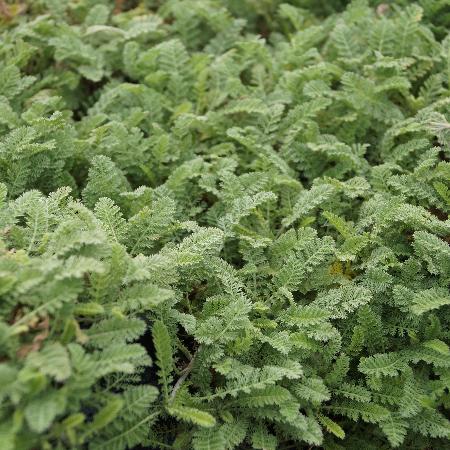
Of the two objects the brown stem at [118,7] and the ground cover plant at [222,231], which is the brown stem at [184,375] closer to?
the ground cover plant at [222,231]

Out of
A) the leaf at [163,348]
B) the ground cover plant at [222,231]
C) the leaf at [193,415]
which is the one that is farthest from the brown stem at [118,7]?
the leaf at [193,415]

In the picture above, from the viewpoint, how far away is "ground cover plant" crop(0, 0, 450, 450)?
7.54ft

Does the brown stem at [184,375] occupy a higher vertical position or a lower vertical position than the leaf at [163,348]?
lower

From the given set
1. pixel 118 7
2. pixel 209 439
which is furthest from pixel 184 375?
pixel 118 7

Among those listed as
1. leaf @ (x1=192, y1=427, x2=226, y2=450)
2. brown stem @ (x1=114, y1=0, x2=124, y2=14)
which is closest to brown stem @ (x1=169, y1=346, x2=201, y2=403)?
leaf @ (x1=192, y1=427, x2=226, y2=450)

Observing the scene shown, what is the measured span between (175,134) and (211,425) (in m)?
1.75

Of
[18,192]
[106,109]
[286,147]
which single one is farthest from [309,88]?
[18,192]

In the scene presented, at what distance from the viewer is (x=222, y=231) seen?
2.92m

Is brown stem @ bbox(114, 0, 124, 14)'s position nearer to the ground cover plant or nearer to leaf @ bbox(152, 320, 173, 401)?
the ground cover plant

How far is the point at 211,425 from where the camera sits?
234 centimetres

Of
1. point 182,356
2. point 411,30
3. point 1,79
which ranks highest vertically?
point 411,30

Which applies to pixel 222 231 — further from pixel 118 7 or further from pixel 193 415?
pixel 118 7

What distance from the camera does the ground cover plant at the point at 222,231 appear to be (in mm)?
2297

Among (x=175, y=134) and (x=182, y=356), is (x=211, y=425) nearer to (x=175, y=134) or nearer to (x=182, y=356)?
(x=182, y=356)
